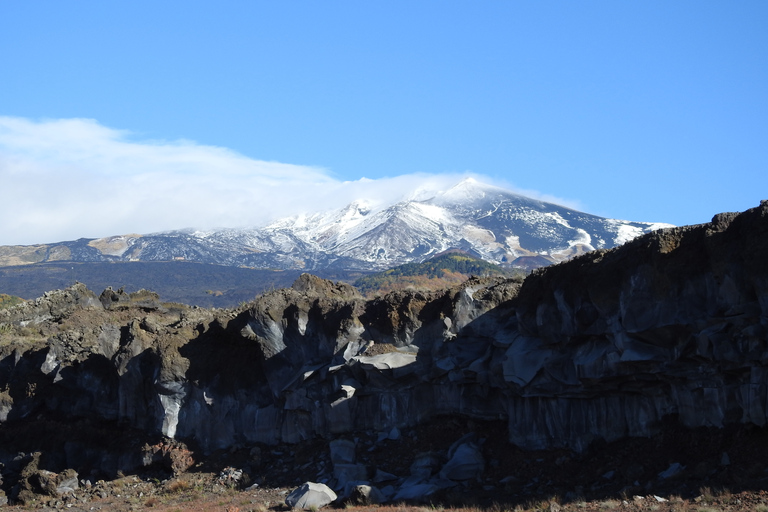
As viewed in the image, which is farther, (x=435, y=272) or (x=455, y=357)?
(x=435, y=272)

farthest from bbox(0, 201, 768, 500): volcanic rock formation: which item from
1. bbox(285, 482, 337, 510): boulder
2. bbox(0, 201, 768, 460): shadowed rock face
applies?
bbox(285, 482, 337, 510): boulder

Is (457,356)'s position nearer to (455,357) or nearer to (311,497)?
(455,357)

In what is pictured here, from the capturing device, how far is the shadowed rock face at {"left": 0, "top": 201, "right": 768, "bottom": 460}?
18.4 meters

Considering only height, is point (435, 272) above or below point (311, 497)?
above

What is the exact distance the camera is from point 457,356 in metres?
24.7

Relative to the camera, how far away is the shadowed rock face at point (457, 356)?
1841cm

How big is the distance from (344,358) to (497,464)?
6491mm

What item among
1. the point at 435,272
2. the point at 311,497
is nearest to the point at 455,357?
the point at 311,497

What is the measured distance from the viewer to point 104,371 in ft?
107

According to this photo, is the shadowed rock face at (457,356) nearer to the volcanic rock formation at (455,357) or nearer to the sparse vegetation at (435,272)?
the volcanic rock formation at (455,357)

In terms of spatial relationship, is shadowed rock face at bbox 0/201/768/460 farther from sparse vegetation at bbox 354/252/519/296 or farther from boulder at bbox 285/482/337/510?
sparse vegetation at bbox 354/252/519/296

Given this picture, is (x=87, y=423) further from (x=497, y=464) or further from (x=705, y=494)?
(x=705, y=494)

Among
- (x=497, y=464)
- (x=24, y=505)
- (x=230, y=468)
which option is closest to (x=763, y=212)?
(x=497, y=464)

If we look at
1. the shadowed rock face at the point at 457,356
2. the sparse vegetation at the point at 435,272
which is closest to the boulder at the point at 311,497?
the shadowed rock face at the point at 457,356
